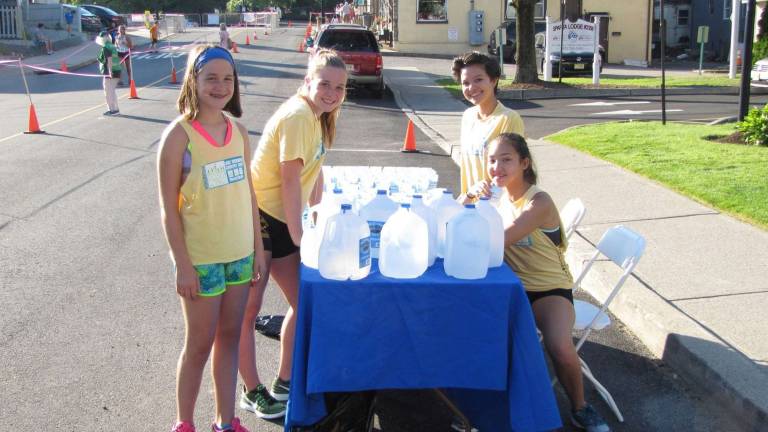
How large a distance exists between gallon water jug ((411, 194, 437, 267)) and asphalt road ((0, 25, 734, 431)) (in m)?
1.02

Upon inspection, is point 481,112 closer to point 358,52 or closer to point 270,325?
point 270,325

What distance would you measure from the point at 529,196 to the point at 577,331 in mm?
1669

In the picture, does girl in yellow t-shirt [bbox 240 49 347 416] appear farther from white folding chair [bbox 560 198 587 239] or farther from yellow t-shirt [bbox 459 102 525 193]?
white folding chair [bbox 560 198 587 239]

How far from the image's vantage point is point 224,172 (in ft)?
10.6

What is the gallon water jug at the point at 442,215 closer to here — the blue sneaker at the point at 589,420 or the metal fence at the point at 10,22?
the blue sneaker at the point at 589,420

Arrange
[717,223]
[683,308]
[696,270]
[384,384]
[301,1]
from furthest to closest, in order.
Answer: [301,1] < [717,223] < [696,270] < [683,308] < [384,384]

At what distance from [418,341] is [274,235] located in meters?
0.98

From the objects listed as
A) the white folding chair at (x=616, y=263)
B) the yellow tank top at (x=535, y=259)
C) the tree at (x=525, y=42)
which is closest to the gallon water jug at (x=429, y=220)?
the yellow tank top at (x=535, y=259)

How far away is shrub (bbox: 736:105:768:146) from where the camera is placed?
1040 cm

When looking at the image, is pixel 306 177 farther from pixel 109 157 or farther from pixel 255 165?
pixel 109 157

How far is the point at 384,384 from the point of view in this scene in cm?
336

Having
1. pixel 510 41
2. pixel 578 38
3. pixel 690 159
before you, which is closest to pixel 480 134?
pixel 690 159

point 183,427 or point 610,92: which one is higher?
point 610,92

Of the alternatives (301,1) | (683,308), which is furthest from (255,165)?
(301,1)
